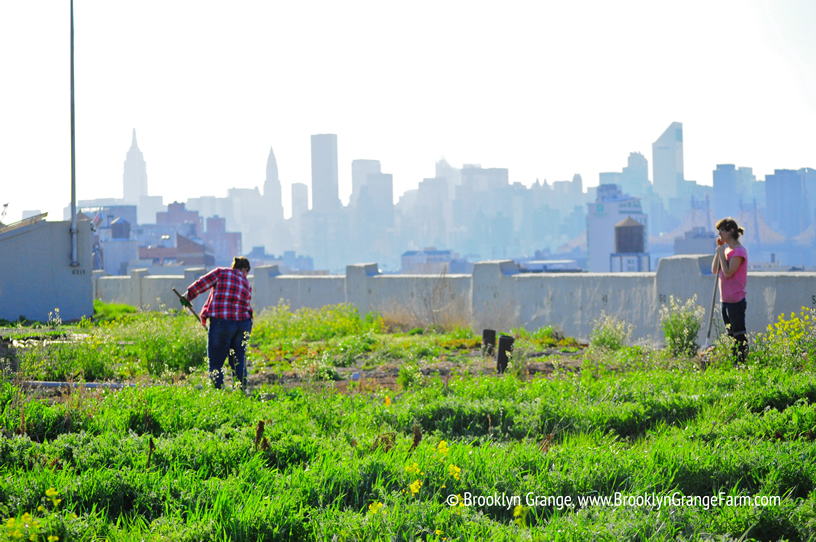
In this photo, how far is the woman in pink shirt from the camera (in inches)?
305

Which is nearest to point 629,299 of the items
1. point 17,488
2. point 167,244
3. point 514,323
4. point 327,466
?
point 514,323

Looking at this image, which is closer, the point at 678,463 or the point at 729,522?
the point at 729,522

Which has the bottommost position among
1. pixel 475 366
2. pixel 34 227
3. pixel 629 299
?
pixel 475 366

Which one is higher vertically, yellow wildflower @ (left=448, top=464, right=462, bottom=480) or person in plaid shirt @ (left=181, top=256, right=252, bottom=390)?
person in plaid shirt @ (left=181, top=256, right=252, bottom=390)

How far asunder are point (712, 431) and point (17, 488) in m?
4.44

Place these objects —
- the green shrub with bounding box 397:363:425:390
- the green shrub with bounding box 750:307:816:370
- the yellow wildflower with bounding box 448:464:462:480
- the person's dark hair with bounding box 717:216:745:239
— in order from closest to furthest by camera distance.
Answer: the yellow wildflower with bounding box 448:464:462:480, the green shrub with bounding box 750:307:816:370, the green shrub with bounding box 397:363:425:390, the person's dark hair with bounding box 717:216:745:239

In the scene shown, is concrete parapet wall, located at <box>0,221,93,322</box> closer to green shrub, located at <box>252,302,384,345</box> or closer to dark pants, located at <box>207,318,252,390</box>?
green shrub, located at <box>252,302,384,345</box>

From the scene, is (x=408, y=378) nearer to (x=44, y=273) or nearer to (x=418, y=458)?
(x=418, y=458)

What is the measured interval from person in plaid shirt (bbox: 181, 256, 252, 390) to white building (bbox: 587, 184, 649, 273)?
517 feet

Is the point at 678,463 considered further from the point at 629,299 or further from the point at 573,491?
the point at 629,299

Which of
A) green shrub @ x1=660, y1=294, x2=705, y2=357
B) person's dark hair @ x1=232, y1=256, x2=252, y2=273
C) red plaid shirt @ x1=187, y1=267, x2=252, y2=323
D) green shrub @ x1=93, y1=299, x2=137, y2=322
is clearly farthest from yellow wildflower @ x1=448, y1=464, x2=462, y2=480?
green shrub @ x1=93, y1=299, x2=137, y2=322

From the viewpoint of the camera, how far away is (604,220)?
161 metres

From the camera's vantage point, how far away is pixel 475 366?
29.3ft

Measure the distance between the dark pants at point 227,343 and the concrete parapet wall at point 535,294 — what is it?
18.8 ft
